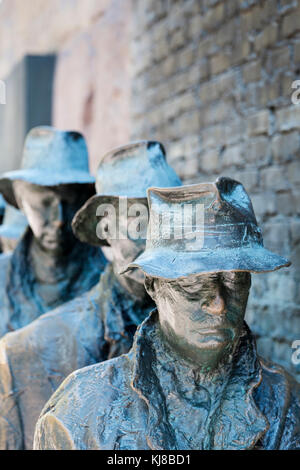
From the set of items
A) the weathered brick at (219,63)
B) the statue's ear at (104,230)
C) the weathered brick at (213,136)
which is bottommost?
the statue's ear at (104,230)

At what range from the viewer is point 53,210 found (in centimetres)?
331

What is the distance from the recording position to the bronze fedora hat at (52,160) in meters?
3.35

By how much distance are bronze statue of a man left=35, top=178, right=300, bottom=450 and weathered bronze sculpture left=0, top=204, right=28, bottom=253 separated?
2729 mm

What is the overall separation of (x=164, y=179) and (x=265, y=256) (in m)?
1.10

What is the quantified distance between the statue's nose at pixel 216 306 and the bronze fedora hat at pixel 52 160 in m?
1.73

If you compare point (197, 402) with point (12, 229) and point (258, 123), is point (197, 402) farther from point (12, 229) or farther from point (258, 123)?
point (258, 123)

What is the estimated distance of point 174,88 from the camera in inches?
243

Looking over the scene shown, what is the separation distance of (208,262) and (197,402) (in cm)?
43

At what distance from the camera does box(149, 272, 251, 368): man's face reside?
5.61 feet

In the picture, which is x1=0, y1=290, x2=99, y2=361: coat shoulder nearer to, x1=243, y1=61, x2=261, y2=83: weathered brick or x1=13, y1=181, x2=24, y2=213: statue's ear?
x1=13, y1=181, x2=24, y2=213: statue's ear

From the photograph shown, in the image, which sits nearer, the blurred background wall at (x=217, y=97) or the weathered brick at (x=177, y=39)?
the blurred background wall at (x=217, y=97)

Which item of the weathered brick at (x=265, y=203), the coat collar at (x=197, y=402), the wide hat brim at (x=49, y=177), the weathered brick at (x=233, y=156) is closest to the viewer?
the coat collar at (x=197, y=402)

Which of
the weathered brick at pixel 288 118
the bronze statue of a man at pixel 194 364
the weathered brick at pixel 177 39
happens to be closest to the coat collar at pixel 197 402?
the bronze statue of a man at pixel 194 364

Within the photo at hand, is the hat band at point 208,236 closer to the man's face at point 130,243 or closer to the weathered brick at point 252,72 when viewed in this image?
the man's face at point 130,243
